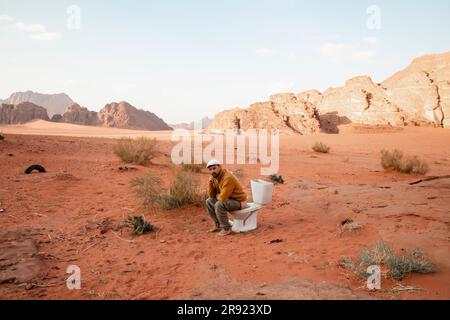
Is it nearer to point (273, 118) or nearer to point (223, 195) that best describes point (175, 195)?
point (223, 195)

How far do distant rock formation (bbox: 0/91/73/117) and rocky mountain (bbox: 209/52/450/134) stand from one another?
123440 mm

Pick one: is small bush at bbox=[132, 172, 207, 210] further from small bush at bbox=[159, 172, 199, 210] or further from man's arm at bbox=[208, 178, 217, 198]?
man's arm at bbox=[208, 178, 217, 198]

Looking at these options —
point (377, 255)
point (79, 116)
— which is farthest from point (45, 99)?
point (377, 255)

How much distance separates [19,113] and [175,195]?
224ft

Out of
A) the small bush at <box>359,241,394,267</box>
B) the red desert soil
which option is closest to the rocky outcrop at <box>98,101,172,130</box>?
the red desert soil

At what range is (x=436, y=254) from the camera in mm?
4258

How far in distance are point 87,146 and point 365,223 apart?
54.9 feet

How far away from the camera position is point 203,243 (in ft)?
17.8

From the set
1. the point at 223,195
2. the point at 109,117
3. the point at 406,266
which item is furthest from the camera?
the point at 109,117

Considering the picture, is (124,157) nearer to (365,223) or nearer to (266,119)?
(365,223)

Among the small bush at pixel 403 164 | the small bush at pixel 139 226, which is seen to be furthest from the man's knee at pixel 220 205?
the small bush at pixel 403 164

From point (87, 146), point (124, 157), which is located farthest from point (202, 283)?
point (87, 146)

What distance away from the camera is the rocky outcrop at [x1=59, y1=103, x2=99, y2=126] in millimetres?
69250

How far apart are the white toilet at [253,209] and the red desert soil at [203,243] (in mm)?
225
